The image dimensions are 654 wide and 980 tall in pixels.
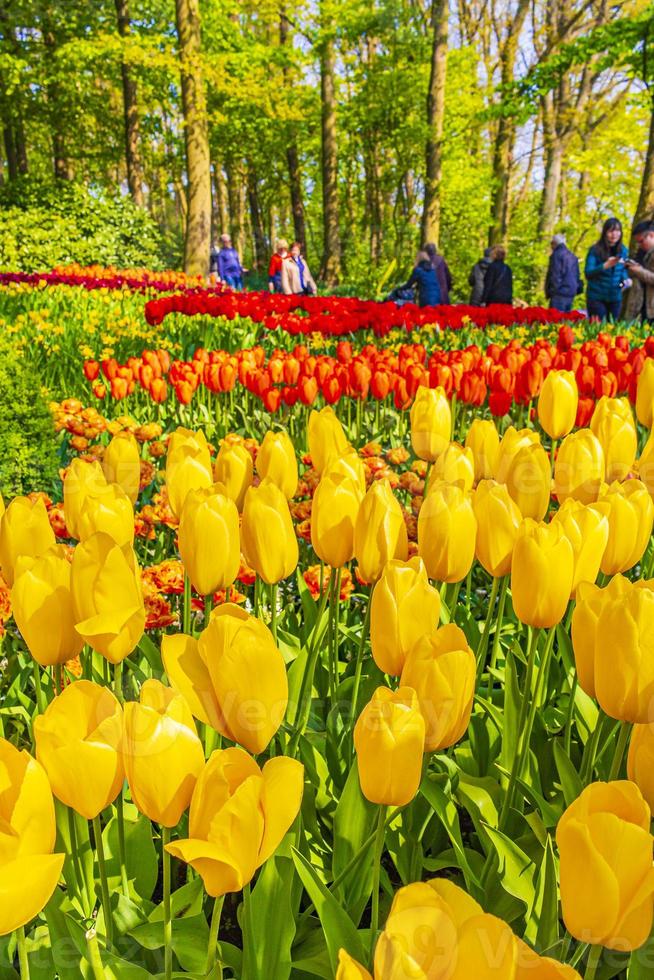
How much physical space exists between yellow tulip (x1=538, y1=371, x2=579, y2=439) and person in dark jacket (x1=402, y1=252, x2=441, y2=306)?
9643 millimetres

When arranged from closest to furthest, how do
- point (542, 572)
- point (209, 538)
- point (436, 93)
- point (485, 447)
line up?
1. point (542, 572)
2. point (209, 538)
3. point (485, 447)
4. point (436, 93)

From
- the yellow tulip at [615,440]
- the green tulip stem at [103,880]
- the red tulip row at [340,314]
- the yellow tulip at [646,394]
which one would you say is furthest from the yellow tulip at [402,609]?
the red tulip row at [340,314]

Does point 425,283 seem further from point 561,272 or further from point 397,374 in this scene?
point 397,374

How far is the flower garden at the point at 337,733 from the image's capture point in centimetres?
68

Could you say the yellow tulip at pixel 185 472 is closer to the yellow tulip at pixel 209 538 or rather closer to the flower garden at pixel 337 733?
the flower garden at pixel 337 733

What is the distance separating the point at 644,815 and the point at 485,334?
6.70 metres

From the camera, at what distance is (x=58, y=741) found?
775 millimetres

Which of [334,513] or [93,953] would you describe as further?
[334,513]

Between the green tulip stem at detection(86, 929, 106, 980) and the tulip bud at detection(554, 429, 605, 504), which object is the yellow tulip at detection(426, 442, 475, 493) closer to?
the tulip bud at detection(554, 429, 605, 504)

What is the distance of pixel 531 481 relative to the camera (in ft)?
4.97

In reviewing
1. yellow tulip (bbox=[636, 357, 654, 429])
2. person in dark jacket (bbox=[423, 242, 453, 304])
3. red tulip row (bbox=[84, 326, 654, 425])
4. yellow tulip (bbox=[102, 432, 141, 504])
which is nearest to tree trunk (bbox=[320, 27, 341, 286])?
person in dark jacket (bbox=[423, 242, 453, 304])

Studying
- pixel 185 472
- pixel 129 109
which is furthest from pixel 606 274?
pixel 129 109

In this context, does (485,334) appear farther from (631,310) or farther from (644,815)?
(644,815)

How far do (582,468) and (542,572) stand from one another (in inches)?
22.9
